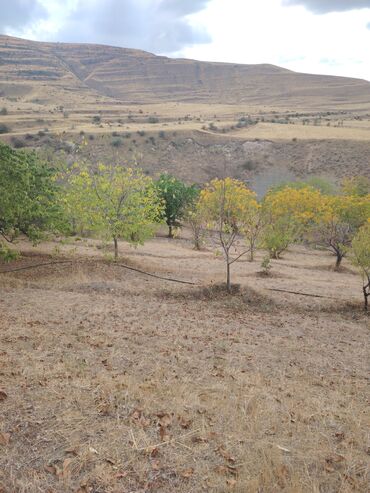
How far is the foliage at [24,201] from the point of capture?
16.4 metres

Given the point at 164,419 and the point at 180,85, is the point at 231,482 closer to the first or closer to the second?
the point at 164,419

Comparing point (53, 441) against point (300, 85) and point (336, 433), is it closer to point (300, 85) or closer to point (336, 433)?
point (336, 433)

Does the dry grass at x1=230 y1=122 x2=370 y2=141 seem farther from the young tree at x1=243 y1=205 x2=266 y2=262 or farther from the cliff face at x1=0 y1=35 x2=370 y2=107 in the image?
the cliff face at x1=0 y1=35 x2=370 y2=107

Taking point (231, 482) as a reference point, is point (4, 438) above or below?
above

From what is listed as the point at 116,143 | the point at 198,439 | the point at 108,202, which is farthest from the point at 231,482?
the point at 116,143

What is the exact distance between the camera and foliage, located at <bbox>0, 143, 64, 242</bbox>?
53.7 feet

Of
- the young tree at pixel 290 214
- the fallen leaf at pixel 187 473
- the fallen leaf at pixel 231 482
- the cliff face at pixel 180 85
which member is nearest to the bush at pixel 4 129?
the young tree at pixel 290 214

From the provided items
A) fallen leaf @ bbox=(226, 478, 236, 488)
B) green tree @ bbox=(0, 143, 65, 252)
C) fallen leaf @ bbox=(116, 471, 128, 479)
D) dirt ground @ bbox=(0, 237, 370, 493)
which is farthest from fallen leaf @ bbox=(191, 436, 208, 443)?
green tree @ bbox=(0, 143, 65, 252)

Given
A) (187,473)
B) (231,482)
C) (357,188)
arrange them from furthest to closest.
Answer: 1. (357,188)
2. (187,473)
3. (231,482)

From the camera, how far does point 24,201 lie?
16.7m

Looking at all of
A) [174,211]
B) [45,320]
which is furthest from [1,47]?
[45,320]

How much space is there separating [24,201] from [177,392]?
12.0 meters

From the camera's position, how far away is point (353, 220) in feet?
106

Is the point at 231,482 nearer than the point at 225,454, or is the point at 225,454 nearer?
the point at 231,482
